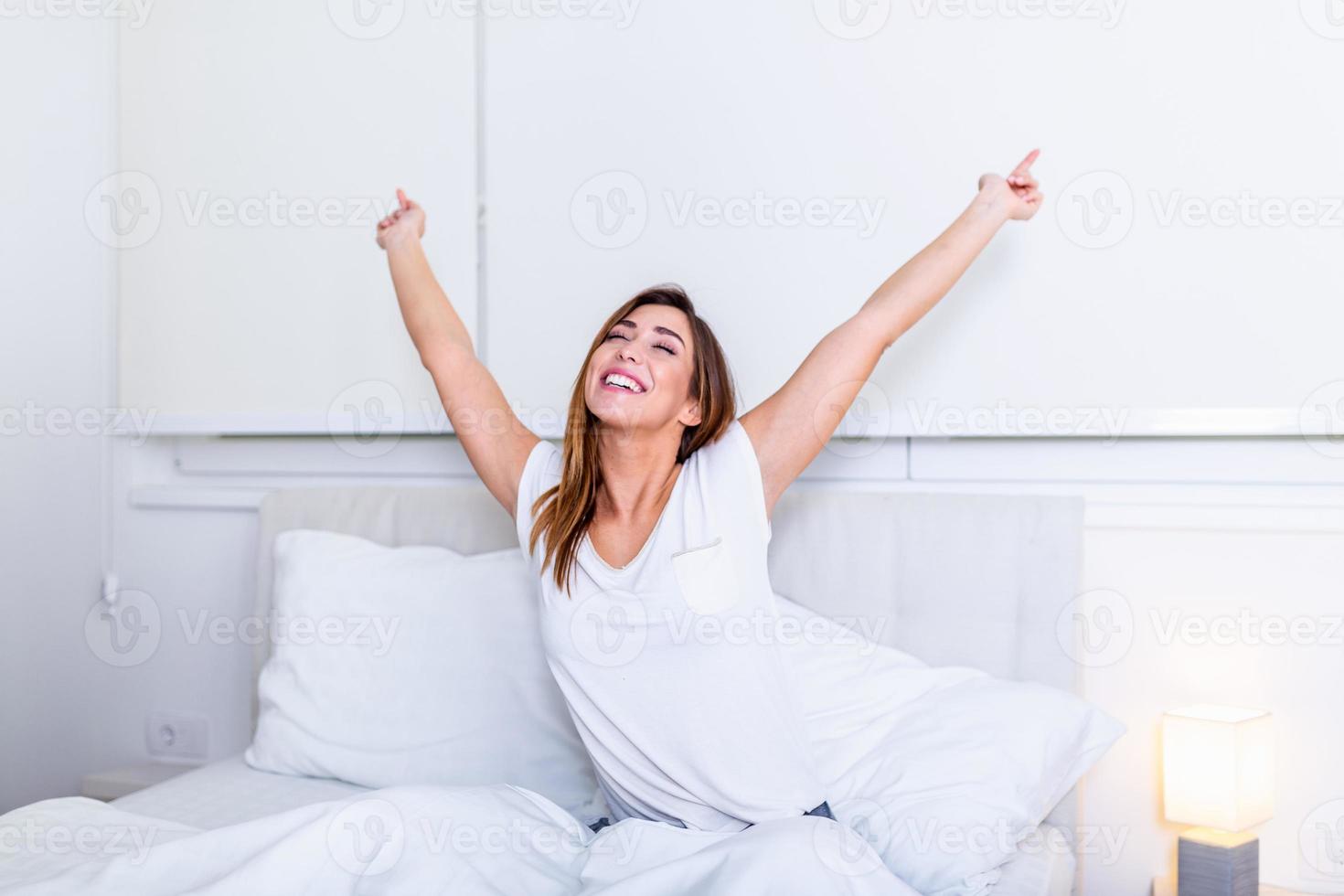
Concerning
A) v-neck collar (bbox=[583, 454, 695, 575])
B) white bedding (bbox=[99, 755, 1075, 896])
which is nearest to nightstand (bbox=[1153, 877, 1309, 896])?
white bedding (bbox=[99, 755, 1075, 896])

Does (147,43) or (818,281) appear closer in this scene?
(818,281)

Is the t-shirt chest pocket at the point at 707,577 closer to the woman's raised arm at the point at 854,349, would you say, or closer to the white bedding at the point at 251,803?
the woman's raised arm at the point at 854,349

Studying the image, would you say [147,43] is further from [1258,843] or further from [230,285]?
[1258,843]

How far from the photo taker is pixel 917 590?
195cm

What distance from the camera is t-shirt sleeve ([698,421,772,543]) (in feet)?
5.49

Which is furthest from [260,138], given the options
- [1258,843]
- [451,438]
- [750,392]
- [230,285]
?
[1258,843]

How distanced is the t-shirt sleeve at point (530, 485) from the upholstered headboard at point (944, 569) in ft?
1.45

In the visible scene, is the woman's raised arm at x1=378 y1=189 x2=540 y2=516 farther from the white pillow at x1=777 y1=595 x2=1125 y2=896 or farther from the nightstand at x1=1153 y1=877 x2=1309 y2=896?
the nightstand at x1=1153 y1=877 x2=1309 y2=896

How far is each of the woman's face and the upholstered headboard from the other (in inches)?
15.6

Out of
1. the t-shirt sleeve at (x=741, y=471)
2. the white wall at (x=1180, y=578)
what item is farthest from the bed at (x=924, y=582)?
the t-shirt sleeve at (x=741, y=471)

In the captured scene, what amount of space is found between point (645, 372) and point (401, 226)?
0.67 m

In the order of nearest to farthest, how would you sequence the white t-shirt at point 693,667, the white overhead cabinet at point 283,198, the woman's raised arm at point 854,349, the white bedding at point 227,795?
the white t-shirt at point 693,667, the woman's raised arm at point 854,349, the white bedding at point 227,795, the white overhead cabinet at point 283,198

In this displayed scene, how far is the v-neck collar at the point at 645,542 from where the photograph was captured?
65.0 inches

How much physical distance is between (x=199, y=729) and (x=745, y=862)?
5.75 ft
